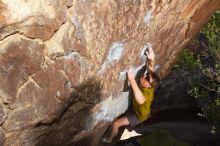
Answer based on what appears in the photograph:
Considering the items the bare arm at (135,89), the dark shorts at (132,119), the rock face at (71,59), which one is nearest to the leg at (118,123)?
the dark shorts at (132,119)

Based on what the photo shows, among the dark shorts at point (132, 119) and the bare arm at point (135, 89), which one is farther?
the dark shorts at point (132, 119)

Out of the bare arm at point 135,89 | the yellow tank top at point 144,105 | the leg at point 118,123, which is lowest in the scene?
the leg at point 118,123

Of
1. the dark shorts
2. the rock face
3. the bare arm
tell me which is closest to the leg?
the dark shorts

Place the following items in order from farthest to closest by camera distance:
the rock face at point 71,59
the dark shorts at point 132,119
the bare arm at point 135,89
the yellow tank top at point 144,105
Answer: the dark shorts at point 132,119 < the yellow tank top at point 144,105 < the bare arm at point 135,89 < the rock face at point 71,59

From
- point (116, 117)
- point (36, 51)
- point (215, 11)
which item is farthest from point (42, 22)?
point (215, 11)

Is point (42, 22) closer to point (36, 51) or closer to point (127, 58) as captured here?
point (36, 51)

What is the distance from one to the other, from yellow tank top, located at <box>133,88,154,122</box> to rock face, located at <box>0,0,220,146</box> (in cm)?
22

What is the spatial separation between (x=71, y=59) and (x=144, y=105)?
1.48 m

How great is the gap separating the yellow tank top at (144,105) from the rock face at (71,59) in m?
0.22

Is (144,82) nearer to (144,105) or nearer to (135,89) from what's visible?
(135,89)

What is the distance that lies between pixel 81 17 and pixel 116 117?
2.05 metres

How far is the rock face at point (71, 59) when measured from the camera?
11.1 feet

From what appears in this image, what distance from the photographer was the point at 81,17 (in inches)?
146

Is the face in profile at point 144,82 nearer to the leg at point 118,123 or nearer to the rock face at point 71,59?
the rock face at point 71,59
